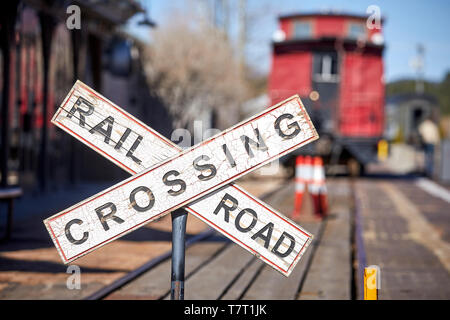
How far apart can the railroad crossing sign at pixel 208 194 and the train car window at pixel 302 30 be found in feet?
58.5

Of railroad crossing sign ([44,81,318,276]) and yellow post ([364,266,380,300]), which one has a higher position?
railroad crossing sign ([44,81,318,276])

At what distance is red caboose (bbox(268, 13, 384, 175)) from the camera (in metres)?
19.1

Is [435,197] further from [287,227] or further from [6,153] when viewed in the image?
[287,227]

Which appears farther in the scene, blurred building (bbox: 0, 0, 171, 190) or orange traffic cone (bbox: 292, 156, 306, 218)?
blurred building (bbox: 0, 0, 171, 190)

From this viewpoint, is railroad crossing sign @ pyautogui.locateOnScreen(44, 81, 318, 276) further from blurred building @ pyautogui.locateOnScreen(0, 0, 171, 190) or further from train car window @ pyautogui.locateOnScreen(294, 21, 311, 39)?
train car window @ pyautogui.locateOnScreen(294, 21, 311, 39)

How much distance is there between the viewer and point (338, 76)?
19.3 m

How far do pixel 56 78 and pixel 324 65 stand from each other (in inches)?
365

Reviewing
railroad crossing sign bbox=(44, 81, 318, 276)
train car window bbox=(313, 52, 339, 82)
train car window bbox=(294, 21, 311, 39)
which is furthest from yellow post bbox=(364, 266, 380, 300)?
train car window bbox=(294, 21, 311, 39)

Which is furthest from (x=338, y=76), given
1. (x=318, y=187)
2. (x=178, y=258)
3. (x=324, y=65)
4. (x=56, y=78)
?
(x=178, y=258)

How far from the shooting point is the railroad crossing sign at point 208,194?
2.56m

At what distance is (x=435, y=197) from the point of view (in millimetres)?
15156

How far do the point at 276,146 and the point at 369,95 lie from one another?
17.5m

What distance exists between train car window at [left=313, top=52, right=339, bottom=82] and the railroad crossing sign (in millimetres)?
17284
